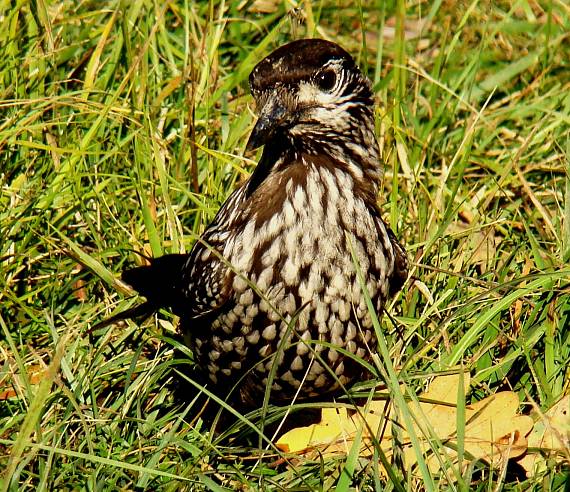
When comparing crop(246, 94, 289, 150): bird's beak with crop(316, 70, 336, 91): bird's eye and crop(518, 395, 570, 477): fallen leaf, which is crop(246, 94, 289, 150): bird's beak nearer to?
crop(316, 70, 336, 91): bird's eye

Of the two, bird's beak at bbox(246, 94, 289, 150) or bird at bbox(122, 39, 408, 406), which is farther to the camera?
bird at bbox(122, 39, 408, 406)

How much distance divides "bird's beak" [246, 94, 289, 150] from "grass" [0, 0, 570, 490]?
931 mm

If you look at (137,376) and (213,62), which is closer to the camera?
(137,376)

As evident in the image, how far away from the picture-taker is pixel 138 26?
19.9 feet

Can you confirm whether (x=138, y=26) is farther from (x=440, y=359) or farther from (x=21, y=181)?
(x=440, y=359)

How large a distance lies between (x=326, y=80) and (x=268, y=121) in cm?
30

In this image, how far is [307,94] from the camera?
4.19 m

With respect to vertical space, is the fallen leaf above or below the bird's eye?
below

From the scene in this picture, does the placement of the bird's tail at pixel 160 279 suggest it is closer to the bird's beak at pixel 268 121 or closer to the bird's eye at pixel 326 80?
the bird's beak at pixel 268 121

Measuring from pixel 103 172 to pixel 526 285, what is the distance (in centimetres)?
216

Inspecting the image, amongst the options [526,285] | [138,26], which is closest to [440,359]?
[526,285]

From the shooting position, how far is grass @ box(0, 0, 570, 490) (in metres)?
4.33

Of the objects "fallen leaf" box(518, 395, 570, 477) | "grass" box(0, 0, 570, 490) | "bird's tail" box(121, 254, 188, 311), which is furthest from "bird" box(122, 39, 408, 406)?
"fallen leaf" box(518, 395, 570, 477)

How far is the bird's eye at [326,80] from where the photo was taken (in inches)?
165
